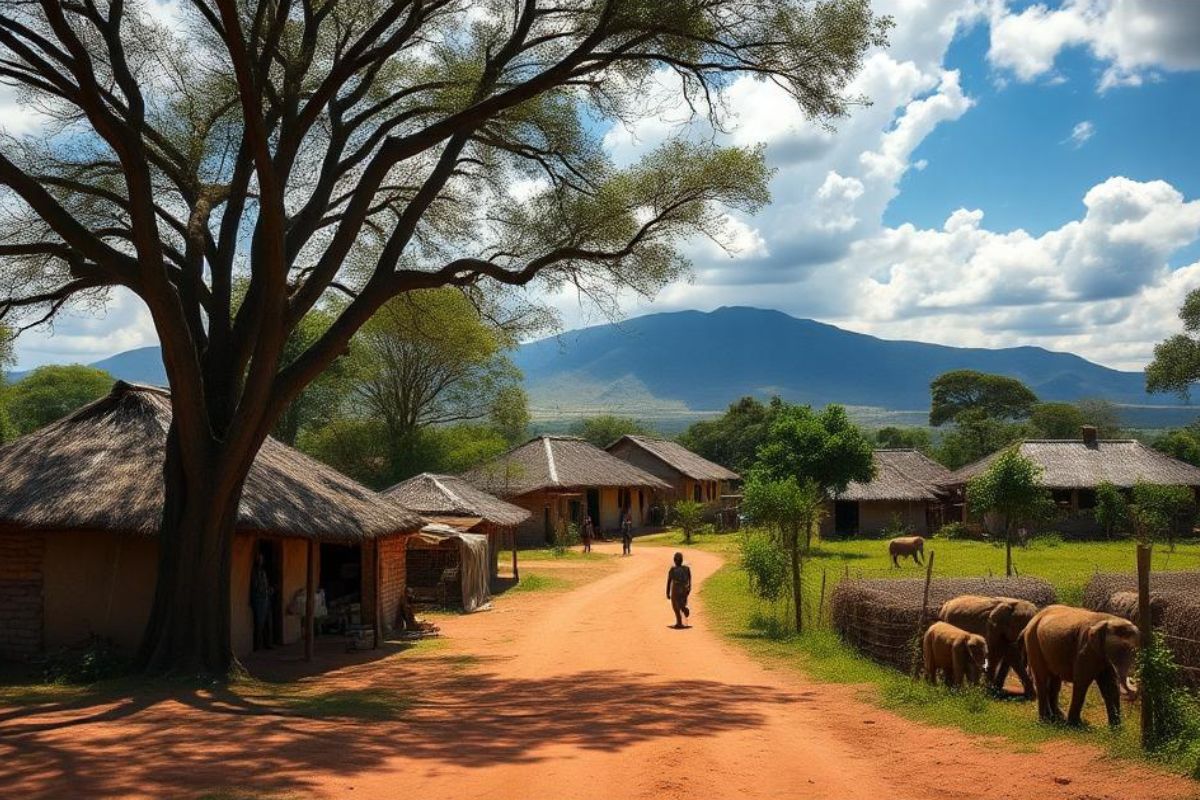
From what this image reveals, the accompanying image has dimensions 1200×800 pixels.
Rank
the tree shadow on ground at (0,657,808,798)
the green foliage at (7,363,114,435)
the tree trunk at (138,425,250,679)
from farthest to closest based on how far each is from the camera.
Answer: the green foliage at (7,363,114,435)
the tree trunk at (138,425,250,679)
the tree shadow on ground at (0,657,808,798)

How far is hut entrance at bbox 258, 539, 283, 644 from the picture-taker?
62.3ft

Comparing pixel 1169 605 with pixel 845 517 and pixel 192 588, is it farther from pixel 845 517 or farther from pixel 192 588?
pixel 845 517

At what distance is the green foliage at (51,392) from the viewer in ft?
236

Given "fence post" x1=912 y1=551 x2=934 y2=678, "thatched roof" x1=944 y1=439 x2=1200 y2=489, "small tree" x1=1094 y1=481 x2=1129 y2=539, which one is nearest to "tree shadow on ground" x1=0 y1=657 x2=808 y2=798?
"fence post" x1=912 y1=551 x2=934 y2=678

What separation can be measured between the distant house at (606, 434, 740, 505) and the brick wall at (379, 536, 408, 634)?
3648 cm

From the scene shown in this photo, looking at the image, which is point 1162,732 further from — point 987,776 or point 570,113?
point 570,113

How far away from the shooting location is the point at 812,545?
1679 inches

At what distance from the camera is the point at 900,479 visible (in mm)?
50312

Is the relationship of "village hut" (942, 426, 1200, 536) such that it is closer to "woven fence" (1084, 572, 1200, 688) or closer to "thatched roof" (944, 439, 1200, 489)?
"thatched roof" (944, 439, 1200, 489)

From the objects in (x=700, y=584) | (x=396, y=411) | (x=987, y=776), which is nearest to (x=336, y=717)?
(x=987, y=776)

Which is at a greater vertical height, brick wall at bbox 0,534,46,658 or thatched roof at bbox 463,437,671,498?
thatched roof at bbox 463,437,671,498

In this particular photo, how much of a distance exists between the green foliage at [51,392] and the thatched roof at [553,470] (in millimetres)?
37952

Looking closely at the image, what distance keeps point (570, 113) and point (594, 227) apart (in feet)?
6.88

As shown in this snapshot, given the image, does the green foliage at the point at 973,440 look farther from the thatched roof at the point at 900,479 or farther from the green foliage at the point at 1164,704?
the green foliage at the point at 1164,704
